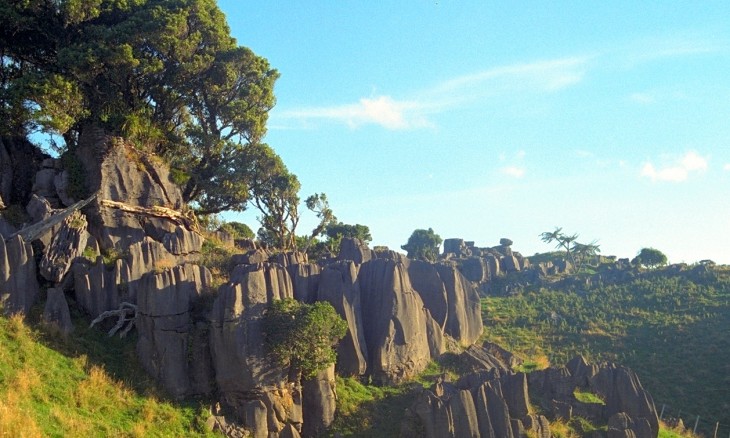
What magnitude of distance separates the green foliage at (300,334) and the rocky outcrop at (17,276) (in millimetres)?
8972

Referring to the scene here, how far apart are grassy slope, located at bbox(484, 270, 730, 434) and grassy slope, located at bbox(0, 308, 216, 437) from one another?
83.3 feet

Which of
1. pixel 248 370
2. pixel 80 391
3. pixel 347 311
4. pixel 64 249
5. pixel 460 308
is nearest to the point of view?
pixel 80 391

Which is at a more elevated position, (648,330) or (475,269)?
(475,269)

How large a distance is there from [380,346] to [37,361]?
13.6 meters

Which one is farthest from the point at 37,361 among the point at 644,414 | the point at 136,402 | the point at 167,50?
the point at 644,414

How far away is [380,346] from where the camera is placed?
86.4ft

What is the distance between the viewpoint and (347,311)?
26016 millimetres

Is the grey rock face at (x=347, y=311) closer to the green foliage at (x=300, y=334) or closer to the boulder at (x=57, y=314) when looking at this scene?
the green foliage at (x=300, y=334)

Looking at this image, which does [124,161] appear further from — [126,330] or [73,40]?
[126,330]

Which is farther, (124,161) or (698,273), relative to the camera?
(698,273)

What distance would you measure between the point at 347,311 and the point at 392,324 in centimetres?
245

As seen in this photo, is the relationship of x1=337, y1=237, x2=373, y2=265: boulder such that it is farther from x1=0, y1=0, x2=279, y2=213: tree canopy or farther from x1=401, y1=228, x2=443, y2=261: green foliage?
x1=401, y1=228, x2=443, y2=261: green foliage

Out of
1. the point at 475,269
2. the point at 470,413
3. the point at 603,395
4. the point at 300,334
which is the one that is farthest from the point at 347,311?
the point at 475,269

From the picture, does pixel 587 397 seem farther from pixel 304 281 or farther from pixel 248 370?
pixel 248 370
